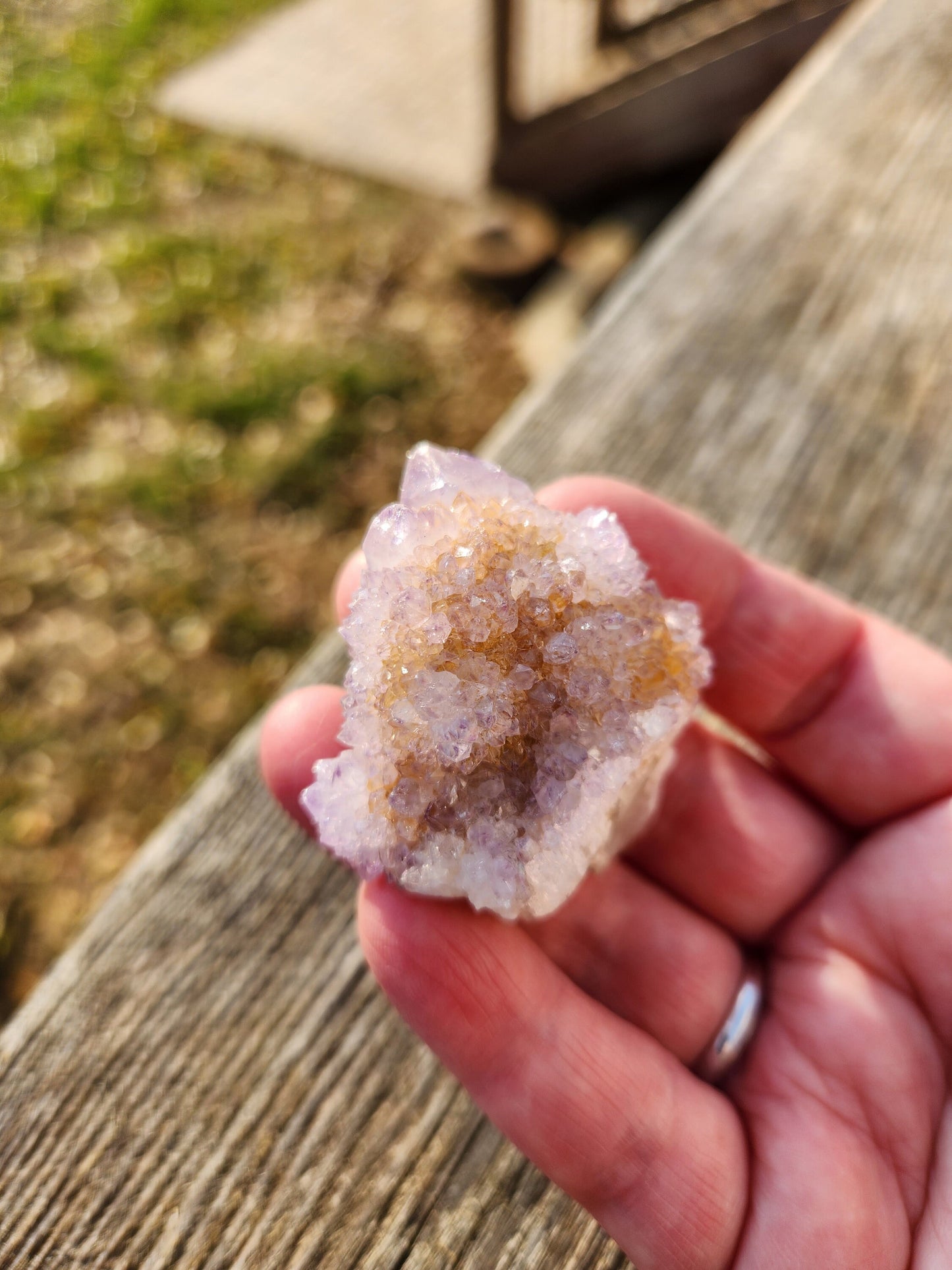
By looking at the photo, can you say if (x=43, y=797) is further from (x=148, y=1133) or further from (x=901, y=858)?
(x=901, y=858)

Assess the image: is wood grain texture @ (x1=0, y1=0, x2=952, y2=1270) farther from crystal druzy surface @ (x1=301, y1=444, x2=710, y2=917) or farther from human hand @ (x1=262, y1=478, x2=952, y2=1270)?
crystal druzy surface @ (x1=301, y1=444, x2=710, y2=917)

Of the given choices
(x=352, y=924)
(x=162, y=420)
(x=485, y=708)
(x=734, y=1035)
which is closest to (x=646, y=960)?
(x=734, y=1035)

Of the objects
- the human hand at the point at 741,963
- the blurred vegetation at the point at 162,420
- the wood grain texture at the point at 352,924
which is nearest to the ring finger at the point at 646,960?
the human hand at the point at 741,963

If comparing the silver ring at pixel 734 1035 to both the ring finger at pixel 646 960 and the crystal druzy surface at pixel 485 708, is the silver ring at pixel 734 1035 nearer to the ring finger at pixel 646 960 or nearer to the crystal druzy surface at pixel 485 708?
the ring finger at pixel 646 960

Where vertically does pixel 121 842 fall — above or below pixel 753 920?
below

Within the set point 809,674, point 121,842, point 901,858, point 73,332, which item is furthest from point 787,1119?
point 73,332

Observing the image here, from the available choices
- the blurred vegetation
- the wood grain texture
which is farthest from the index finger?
the blurred vegetation

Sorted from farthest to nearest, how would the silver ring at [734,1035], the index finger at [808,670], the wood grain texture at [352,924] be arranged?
the index finger at [808,670]
the silver ring at [734,1035]
the wood grain texture at [352,924]
